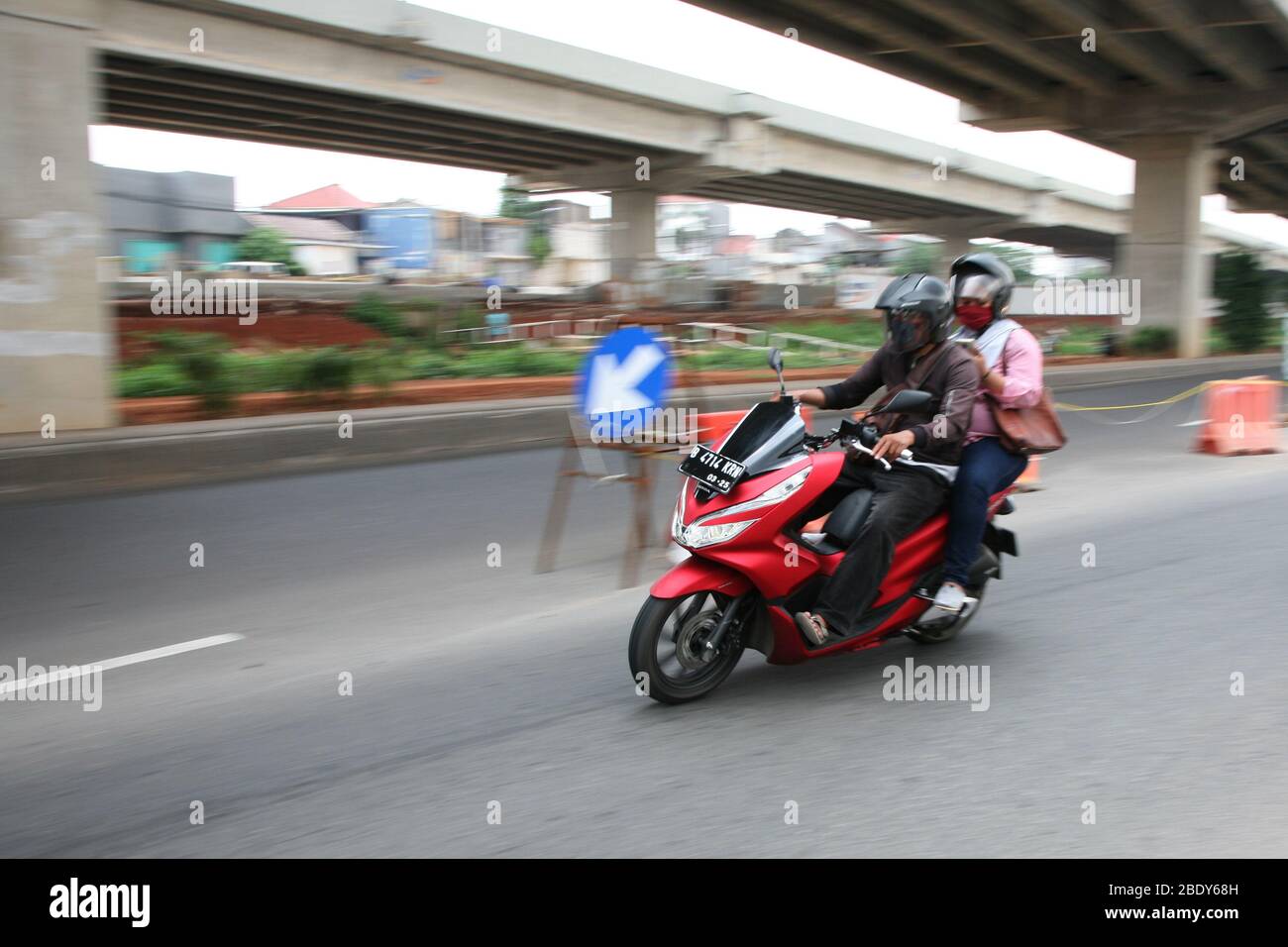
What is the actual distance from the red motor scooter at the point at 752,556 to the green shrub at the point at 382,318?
19.3 m

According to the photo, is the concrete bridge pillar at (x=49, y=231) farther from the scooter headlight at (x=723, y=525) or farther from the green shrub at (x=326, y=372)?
the scooter headlight at (x=723, y=525)

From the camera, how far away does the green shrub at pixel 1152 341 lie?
34.4 m

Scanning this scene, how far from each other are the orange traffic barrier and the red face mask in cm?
962

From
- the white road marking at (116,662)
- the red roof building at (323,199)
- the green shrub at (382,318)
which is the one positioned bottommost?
the white road marking at (116,662)

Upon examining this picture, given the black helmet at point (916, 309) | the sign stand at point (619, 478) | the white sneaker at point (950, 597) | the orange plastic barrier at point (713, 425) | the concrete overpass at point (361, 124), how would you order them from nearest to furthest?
the black helmet at point (916, 309), the white sneaker at point (950, 597), the sign stand at point (619, 478), the orange plastic barrier at point (713, 425), the concrete overpass at point (361, 124)

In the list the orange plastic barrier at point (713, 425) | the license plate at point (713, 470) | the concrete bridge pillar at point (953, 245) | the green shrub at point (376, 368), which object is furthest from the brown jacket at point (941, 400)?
the concrete bridge pillar at point (953, 245)

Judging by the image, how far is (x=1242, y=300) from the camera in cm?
3978

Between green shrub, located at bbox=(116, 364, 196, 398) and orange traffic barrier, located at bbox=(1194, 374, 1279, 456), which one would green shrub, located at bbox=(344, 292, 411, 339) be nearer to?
green shrub, located at bbox=(116, 364, 196, 398)

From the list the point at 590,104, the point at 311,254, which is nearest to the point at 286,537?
the point at 590,104

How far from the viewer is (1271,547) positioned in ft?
26.8

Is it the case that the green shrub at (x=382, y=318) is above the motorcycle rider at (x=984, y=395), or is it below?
above

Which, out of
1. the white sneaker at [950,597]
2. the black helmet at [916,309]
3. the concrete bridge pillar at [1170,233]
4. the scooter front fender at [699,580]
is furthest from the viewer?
the concrete bridge pillar at [1170,233]

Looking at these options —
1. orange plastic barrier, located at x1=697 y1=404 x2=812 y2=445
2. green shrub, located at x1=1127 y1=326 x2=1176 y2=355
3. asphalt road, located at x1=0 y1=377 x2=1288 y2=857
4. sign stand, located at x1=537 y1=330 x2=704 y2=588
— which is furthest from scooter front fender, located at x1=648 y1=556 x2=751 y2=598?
green shrub, located at x1=1127 y1=326 x2=1176 y2=355

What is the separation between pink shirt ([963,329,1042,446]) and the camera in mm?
5645
